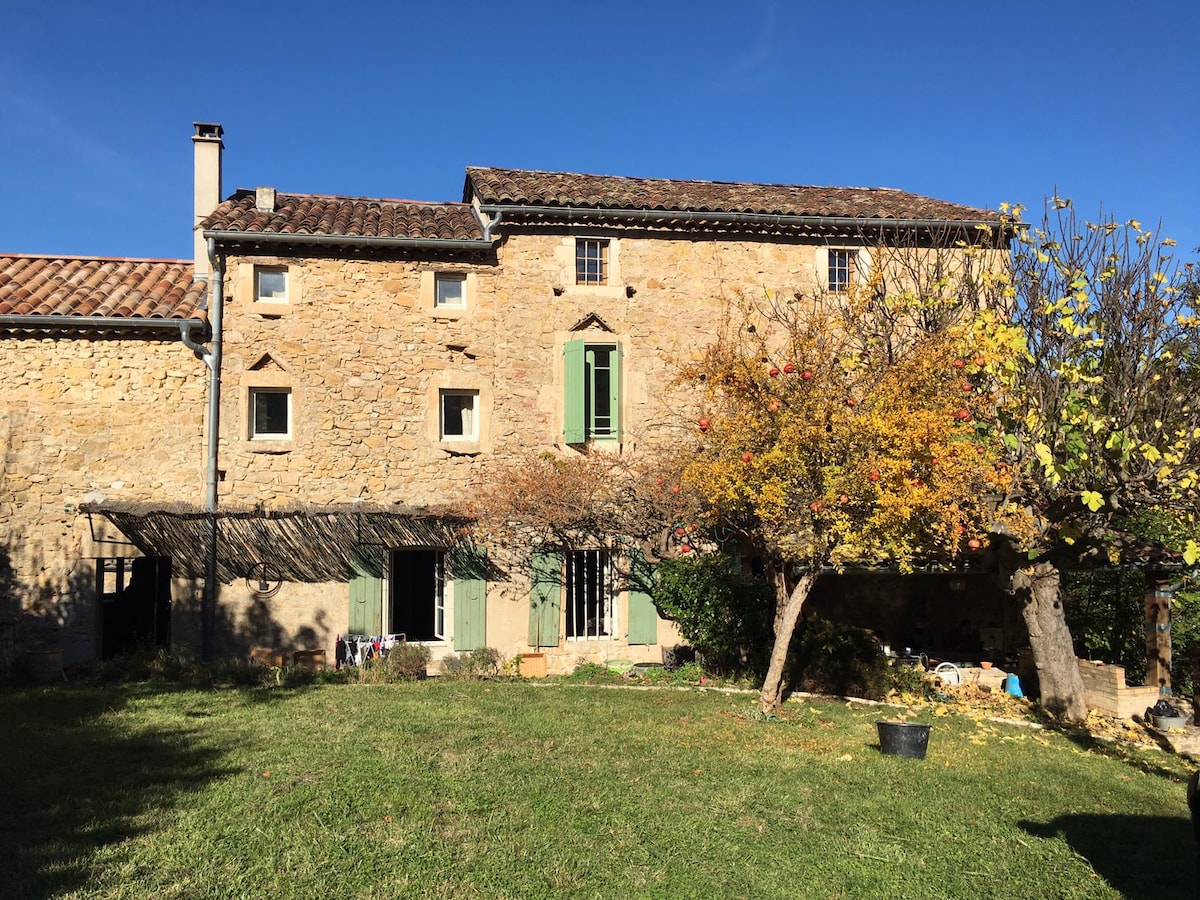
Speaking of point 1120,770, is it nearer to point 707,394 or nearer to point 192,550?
Result: point 707,394

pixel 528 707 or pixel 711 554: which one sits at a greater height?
pixel 711 554

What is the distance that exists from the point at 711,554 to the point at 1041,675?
16.8ft

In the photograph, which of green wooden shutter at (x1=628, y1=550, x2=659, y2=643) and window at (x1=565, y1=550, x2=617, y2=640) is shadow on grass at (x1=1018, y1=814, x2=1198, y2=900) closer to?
green wooden shutter at (x1=628, y1=550, x2=659, y2=643)

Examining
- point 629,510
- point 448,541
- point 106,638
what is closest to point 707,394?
point 629,510

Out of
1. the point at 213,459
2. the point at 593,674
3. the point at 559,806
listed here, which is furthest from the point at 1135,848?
the point at 213,459

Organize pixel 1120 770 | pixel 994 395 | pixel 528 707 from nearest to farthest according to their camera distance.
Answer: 1. pixel 1120 770
2. pixel 994 395
3. pixel 528 707

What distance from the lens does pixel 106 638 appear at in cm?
1547

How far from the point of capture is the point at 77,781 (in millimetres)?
7859

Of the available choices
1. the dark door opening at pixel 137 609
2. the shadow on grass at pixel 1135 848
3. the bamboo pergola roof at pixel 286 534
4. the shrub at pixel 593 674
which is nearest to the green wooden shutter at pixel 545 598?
the shrub at pixel 593 674

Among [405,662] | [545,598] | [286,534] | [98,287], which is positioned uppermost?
[98,287]

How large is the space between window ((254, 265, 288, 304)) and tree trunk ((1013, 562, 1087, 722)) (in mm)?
12179

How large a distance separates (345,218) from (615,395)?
567 centimetres

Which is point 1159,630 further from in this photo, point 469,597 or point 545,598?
point 469,597

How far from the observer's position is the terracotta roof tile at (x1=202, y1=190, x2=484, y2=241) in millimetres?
15078
